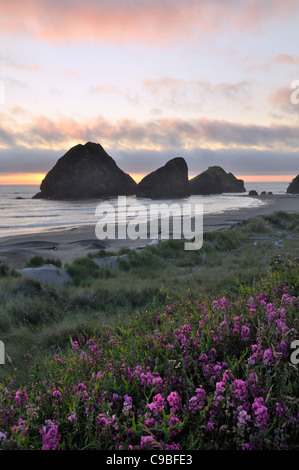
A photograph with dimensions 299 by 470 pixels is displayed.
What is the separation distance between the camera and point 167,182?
133 metres

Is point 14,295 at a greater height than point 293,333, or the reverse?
point 293,333

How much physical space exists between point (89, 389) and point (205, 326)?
1.45m

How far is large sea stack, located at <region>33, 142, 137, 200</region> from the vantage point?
12538cm

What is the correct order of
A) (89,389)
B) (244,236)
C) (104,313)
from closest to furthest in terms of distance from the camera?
(89,389) < (104,313) < (244,236)

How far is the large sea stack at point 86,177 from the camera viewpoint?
411ft

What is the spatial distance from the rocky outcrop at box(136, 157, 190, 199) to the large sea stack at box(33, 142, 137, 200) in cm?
1152

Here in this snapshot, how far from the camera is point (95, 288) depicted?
9.59m

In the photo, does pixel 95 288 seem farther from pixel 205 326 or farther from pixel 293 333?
pixel 293 333

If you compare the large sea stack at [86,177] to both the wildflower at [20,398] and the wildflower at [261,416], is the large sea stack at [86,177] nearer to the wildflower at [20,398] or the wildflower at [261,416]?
the wildflower at [20,398]

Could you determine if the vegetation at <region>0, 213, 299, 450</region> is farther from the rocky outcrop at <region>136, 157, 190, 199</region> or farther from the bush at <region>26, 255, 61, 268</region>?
the rocky outcrop at <region>136, 157, 190, 199</region>

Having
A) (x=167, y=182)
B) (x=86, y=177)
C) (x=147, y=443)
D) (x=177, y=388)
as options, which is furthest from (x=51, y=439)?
(x=86, y=177)

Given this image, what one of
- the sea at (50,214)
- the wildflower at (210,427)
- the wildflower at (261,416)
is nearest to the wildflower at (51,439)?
the wildflower at (210,427)
